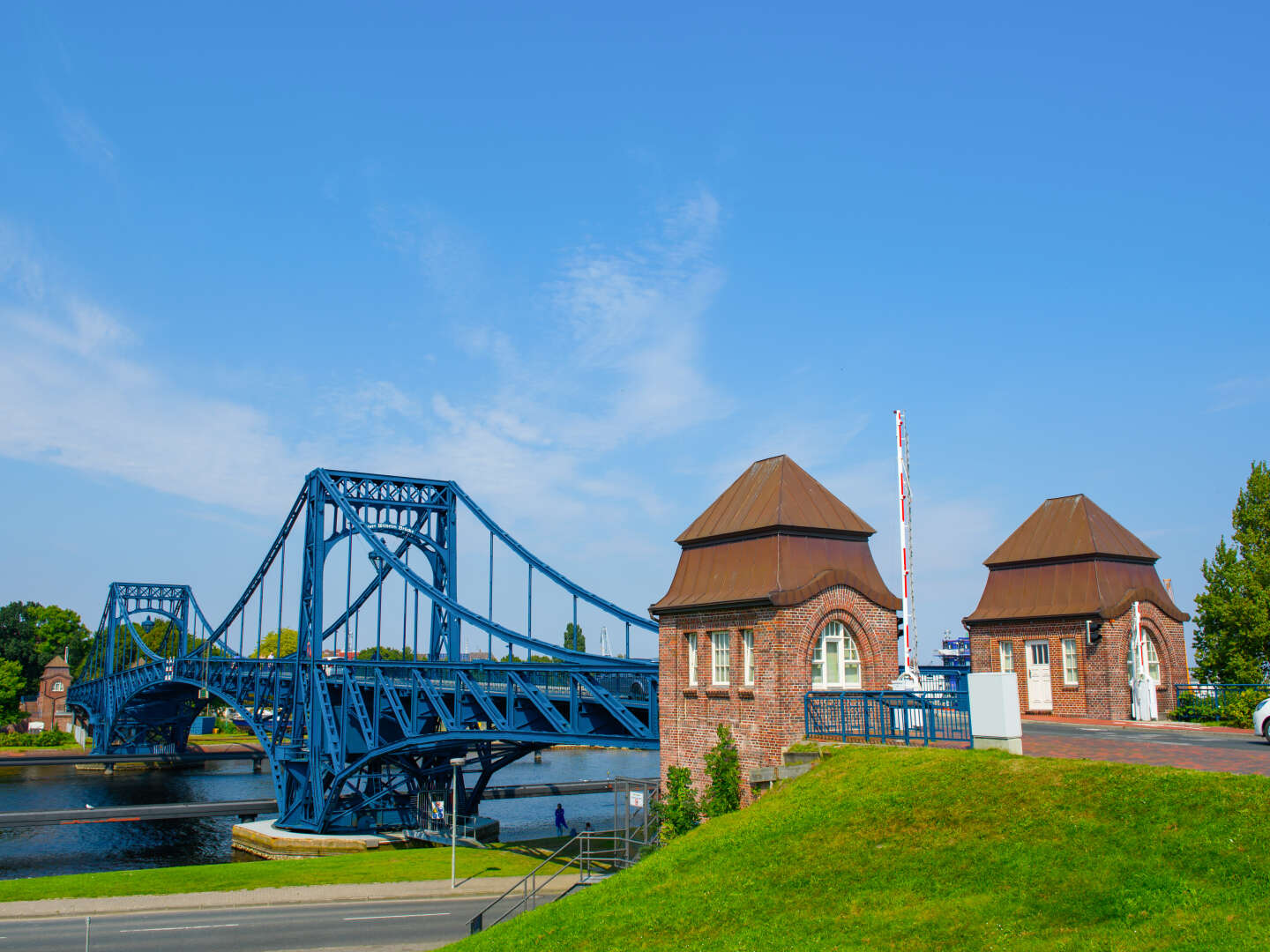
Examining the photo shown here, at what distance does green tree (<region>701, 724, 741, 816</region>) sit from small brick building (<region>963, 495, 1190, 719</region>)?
12.2 metres

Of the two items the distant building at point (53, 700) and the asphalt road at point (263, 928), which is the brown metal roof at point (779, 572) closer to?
the asphalt road at point (263, 928)

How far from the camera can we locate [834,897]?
44.6 ft

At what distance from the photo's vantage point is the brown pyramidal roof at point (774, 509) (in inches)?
907

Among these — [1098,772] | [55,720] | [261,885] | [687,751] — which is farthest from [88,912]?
[55,720]

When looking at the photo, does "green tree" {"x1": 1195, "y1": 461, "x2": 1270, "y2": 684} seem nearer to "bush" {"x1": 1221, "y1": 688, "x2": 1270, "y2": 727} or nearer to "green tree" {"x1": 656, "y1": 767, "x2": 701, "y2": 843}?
"bush" {"x1": 1221, "y1": 688, "x2": 1270, "y2": 727}

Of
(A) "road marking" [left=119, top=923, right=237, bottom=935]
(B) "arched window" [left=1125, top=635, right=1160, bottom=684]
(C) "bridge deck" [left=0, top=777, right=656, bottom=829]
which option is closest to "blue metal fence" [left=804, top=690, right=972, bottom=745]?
(B) "arched window" [left=1125, top=635, right=1160, bottom=684]

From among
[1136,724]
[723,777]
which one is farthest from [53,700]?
[1136,724]

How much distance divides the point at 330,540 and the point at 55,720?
305 ft

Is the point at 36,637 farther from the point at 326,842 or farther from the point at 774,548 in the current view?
the point at 774,548

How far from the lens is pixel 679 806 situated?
22.9 metres

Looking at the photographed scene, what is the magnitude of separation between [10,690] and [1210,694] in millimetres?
109890

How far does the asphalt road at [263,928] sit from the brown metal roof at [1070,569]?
17.8 m

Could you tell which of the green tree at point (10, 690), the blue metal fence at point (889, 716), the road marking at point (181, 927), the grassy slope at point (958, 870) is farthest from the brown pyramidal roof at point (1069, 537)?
the green tree at point (10, 690)

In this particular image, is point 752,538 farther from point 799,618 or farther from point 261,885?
point 261,885
